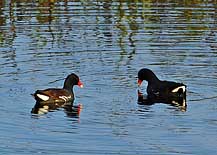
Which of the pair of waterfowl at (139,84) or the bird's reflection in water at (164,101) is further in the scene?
the pair of waterfowl at (139,84)

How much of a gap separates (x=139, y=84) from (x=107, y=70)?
95 cm

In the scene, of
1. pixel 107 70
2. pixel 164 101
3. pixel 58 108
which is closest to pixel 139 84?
pixel 107 70

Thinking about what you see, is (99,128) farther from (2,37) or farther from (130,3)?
(130,3)

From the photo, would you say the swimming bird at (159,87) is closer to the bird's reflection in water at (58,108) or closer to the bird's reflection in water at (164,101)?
the bird's reflection in water at (164,101)

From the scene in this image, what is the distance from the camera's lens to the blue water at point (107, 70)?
Result: 1410 cm

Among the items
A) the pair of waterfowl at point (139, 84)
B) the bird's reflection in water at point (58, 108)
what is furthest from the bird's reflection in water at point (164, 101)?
the bird's reflection in water at point (58, 108)

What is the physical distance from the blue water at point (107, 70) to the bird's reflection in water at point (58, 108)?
127 mm

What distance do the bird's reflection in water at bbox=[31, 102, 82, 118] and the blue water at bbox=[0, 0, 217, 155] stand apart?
0.42 ft

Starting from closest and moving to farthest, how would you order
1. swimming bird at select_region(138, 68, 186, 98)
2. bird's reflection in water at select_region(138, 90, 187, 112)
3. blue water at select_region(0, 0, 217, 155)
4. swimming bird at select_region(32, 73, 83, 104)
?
1. blue water at select_region(0, 0, 217, 155)
2. bird's reflection in water at select_region(138, 90, 187, 112)
3. swimming bird at select_region(32, 73, 83, 104)
4. swimming bird at select_region(138, 68, 186, 98)

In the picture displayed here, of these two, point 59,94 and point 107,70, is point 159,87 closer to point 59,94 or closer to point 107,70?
point 107,70

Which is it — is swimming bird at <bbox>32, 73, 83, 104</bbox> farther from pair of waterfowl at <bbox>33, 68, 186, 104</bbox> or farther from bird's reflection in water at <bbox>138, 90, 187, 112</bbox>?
bird's reflection in water at <bbox>138, 90, 187, 112</bbox>

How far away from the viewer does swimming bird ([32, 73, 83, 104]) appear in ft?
55.8

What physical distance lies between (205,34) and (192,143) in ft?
31.7

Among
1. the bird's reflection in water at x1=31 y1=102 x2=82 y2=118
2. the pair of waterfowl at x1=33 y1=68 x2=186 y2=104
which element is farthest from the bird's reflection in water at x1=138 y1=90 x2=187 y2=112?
the bird's reflection in water at x1=31 y1=102 x2=82 y2=118
